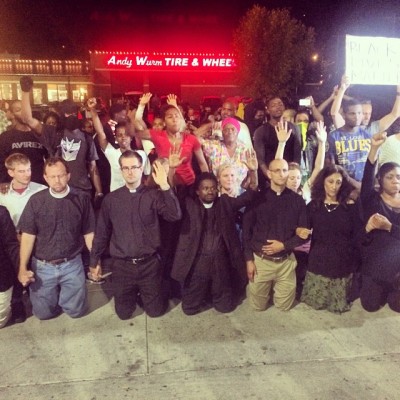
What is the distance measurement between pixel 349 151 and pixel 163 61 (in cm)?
2727

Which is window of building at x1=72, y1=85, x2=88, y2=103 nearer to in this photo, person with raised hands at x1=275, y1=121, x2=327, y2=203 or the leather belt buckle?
person with raised hands at x1=275, y1=121, x2=327, y2=203

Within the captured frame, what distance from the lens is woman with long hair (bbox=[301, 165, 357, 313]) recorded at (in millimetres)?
4236

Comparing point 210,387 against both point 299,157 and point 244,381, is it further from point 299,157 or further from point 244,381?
point 299,157

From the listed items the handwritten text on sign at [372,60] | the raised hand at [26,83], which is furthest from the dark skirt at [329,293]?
the raised hand at [26,83]

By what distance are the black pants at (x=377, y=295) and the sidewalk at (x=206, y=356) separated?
72mm

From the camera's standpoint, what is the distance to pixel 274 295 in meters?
4.38

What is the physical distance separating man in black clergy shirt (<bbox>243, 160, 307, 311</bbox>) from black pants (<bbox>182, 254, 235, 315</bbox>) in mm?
251

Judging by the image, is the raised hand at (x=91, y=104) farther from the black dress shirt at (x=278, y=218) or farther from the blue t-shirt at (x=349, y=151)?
the blue t-shirt at (x=349, y=151)

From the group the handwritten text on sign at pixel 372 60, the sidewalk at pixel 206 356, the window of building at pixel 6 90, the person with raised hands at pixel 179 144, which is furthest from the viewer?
the window of building at pixel 6 90

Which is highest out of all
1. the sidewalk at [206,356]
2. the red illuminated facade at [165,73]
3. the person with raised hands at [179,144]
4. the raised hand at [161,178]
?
the red illuminated facade at [165,73]

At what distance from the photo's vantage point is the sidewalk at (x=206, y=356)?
10.3ft

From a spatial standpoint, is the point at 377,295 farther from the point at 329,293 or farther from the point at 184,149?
the point at 184,149

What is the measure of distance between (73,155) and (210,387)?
359 centimetres

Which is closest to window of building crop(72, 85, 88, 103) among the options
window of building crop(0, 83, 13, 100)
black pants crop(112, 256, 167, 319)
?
window of building crop(0, 83, 13, 100)
